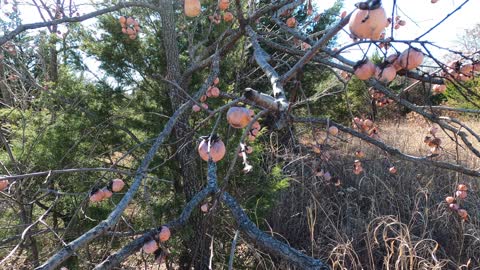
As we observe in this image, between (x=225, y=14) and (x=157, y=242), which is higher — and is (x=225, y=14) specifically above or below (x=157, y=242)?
above

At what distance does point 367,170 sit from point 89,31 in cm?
352

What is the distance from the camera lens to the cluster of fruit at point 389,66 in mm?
846

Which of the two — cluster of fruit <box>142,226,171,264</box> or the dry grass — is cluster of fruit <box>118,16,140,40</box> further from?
cluster of fruit <box>142,226,171,264</box>

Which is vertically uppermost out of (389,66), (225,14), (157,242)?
(225,14)

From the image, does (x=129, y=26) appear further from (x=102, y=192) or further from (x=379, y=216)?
(x=379, y=216)

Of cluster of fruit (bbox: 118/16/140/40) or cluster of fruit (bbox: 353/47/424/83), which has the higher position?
cluster of fruit (bbox: 118/16/140/40)

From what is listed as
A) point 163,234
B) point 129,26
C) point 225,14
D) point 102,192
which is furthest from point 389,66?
point 129,26

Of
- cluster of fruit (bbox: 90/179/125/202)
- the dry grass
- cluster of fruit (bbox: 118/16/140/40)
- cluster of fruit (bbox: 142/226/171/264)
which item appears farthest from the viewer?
the dry grass

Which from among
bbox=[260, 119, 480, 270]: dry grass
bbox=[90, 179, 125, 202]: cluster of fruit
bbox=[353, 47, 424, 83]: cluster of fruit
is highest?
bbox=[353, 47, 424, 83]: cluster of fruit

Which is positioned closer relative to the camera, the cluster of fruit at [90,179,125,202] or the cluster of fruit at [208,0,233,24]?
the cluster of fruit at [90,179,125,202]

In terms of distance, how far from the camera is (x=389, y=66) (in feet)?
2.83

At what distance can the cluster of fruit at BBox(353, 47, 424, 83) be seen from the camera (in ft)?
2.77

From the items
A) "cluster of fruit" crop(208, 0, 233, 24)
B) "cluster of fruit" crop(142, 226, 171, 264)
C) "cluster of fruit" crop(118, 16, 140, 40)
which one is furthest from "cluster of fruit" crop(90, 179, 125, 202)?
"cluster of fruit" crop(118, 16, 140, 40)

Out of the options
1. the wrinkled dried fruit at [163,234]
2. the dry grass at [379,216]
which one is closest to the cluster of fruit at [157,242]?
the wrinkled dried fruit at [163,234]
